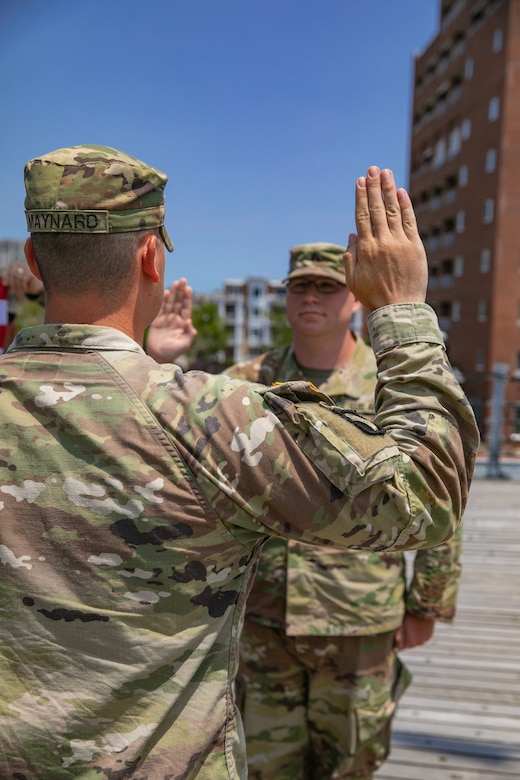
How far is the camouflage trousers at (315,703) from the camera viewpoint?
2.46 m

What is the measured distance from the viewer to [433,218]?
3878 centimetres

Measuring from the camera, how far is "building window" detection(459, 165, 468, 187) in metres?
34.5

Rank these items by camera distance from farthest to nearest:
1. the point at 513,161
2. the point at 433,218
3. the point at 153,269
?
1. the point at 433,218
2. the point at 513,161
3. the point at 153,269

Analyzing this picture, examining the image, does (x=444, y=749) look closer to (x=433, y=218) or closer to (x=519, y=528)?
(x=519, y=528)

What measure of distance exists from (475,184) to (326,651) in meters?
34.7

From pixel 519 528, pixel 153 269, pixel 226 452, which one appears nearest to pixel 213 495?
pixel 226 452

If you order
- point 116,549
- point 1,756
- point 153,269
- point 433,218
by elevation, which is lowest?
point 1,756

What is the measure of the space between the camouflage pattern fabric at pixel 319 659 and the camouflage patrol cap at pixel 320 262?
111cm

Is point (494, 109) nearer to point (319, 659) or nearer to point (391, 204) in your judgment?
point (319, 659)

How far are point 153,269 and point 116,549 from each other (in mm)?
519

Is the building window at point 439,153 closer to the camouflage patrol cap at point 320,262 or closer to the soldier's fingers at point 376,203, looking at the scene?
the camouflage patrol cap at point 320,262

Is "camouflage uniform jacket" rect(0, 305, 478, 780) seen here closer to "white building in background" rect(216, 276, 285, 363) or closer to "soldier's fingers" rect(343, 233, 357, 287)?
"soldier's fingers" rect(343, 233, 357, 287)

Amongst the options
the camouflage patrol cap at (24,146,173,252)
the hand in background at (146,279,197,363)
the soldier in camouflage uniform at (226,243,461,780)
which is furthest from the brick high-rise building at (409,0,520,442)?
the camouflage patrol cap at (24,146,173,252)

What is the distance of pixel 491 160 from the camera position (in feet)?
105
